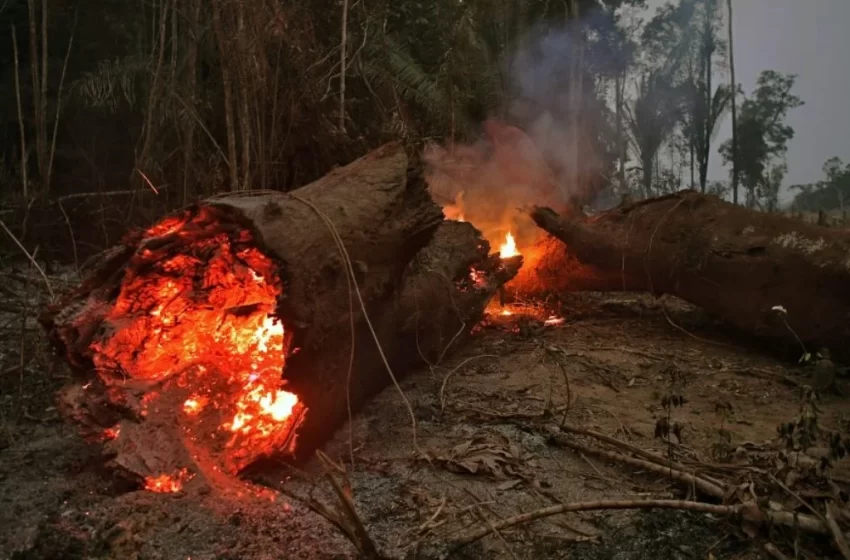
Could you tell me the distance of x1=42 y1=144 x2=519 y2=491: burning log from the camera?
10.8ft

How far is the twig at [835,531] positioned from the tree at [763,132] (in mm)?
24726

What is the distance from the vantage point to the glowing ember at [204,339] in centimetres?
346

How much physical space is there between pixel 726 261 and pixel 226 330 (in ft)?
15.8

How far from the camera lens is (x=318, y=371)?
3.66m

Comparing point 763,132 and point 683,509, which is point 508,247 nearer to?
point 683,509

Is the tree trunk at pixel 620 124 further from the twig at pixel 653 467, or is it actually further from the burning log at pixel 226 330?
the burning log at pixel 226 330

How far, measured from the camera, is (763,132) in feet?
81.9

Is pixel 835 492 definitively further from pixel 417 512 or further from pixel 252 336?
pixel 252 336

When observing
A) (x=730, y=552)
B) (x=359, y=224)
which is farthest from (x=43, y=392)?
(x=730, y=552)

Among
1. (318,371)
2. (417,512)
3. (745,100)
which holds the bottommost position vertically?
(417,512)

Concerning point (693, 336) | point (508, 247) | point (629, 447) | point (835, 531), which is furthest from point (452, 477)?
point (508, 247)

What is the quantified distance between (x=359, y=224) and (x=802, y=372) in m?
4.41

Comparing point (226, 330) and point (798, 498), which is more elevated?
point (226, 330)

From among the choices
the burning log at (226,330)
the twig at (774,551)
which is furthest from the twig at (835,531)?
the burning log at (226,330)
